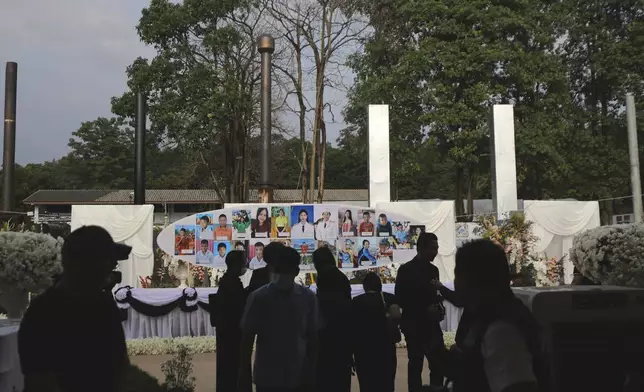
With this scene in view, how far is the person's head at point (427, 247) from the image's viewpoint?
4786 millimetres

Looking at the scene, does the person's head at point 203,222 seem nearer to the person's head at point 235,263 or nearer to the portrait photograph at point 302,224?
the portrait photograph at point 302,224

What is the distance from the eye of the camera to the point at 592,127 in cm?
2905

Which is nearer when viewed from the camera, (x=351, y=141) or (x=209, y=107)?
(x=209, y=107)

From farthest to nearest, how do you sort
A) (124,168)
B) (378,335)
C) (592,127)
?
(124,168) < (592,127) < (378,335)

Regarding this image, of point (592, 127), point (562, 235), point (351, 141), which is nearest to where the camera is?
point (562, 235)

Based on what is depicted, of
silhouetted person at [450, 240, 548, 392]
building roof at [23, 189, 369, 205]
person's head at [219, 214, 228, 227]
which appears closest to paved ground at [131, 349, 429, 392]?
person's head at [219, 214, 228, 227]

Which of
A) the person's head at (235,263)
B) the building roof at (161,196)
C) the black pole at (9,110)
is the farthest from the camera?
the building roof at (161,196)

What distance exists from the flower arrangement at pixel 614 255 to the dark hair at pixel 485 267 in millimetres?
6569

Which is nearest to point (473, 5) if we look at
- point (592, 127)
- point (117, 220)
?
point (592, 127)

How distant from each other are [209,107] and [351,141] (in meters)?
10.0

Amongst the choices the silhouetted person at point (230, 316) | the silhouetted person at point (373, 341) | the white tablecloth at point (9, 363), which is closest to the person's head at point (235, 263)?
the silhouetted person at point (230, 316)

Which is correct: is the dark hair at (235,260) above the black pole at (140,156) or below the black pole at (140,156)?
below

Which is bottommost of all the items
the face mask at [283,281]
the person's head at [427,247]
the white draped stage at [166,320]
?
the white draped stage at [166,320]

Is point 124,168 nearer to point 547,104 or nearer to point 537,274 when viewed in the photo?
point 547,104
